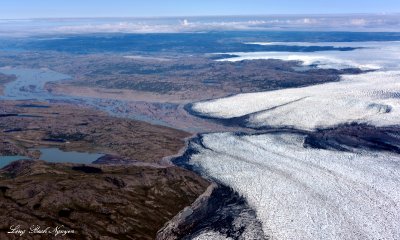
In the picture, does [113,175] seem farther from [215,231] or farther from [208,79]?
[208,79]

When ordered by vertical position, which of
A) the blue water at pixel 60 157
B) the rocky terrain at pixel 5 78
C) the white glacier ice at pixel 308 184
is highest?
the rocky terrain at pixel 5 78

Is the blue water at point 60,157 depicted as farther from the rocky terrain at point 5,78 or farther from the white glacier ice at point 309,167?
the rocky terrain at point 5,78

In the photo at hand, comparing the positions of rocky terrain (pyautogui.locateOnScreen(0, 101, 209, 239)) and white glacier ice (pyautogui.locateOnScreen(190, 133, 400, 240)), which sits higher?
rocky terrain (pyautogui.locateOnScreen(0, 101, 209, 239))

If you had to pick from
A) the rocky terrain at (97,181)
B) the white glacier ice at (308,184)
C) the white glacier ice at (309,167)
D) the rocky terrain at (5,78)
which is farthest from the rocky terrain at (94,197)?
the rocky terrain at (5,78)

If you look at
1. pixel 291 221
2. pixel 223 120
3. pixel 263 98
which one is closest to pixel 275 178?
pixel 291 221

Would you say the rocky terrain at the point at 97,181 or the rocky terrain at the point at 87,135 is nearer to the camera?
the rocky terrain at the point at 97,181

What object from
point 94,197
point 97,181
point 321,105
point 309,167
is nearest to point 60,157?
point 97,181

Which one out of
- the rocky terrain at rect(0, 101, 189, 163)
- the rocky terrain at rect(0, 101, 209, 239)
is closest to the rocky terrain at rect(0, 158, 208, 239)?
the rocky terrain at rect(0, 101, 209, 239)

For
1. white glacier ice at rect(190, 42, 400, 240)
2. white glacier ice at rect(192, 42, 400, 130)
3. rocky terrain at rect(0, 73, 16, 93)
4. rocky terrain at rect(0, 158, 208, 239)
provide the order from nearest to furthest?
rocky terrain at rect(0, 158, 208, 239) < white glacier ice at rect(190, 42, 400, 240) < white glacier ice at rect(192, 42, 400, 130) < rocky terrain at rect(0, 73, 16, 93)

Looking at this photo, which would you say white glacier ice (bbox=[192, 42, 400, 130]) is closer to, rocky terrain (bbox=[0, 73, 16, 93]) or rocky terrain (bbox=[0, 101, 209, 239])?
rocky terrain (bbox=[0, 101, 209, 239])
